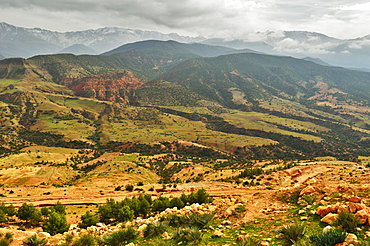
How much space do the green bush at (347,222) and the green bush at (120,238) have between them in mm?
15037

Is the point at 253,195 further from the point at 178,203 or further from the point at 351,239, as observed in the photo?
the point at 351,239

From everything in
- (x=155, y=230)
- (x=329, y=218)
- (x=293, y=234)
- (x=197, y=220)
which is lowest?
(x=155, y=230)

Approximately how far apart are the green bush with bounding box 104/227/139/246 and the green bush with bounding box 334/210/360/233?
592 inches

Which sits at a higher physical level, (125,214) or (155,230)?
(155,230)

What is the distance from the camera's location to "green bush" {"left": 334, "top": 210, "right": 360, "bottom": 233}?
40.4 ft

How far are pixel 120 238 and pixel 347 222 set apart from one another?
16.1 m

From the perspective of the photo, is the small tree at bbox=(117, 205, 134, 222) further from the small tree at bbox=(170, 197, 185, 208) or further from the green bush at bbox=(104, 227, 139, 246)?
the green bush at bbox=(104, 227, 139, 246)

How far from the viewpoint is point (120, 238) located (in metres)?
17.2

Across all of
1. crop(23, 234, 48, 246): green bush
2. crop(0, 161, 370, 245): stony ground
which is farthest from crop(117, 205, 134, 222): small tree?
crop(23, 234, 48, 246): green bush

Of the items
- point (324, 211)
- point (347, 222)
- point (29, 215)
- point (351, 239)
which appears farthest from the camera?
point (29, 215)

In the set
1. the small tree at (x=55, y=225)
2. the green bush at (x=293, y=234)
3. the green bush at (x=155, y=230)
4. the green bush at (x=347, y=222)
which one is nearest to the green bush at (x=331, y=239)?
the green bush at (x=293, y=234)

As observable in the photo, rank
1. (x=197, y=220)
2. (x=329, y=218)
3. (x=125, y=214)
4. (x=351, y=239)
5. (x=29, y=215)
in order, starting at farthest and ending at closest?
(x=29, y=215) < (x=125, y=214) < (x=197, y=220) < (x=329, y=218) < (x=351, y=239)

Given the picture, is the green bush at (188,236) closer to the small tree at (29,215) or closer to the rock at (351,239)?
the rock at (351,239)

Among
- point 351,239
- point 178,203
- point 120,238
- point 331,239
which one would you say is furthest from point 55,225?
point 351,239
